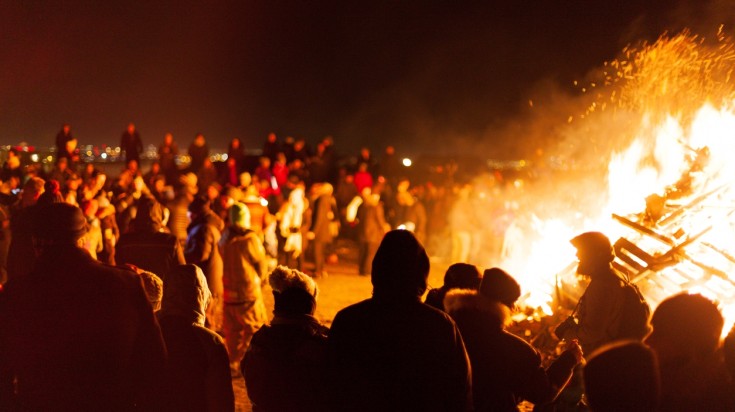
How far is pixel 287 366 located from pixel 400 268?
0.96m

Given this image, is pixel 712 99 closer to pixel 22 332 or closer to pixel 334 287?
pixel 334 287

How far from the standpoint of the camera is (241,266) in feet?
23.7

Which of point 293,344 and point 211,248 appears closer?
point 293,344

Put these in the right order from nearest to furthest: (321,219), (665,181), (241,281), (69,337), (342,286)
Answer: (69,337), (241,281), (665,181), (342,286), (321,219)

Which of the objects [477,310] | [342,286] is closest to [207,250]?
[477,310]

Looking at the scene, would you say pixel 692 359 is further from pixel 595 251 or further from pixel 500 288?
pixel 595 251

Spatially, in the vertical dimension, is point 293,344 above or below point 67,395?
above

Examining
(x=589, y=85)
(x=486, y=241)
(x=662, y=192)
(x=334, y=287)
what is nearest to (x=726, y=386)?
(x=662, y=192)

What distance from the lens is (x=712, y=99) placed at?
29.8 ft

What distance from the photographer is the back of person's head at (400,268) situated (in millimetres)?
2928

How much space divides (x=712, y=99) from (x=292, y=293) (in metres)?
7.87

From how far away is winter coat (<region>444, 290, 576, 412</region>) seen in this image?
3439 mm

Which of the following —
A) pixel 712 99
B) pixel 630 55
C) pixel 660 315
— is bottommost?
pixel 660 315

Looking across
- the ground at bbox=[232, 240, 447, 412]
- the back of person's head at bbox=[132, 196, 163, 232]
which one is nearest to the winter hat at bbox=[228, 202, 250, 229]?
the back of person's head at bbox=[132, 196, 163, 232]
